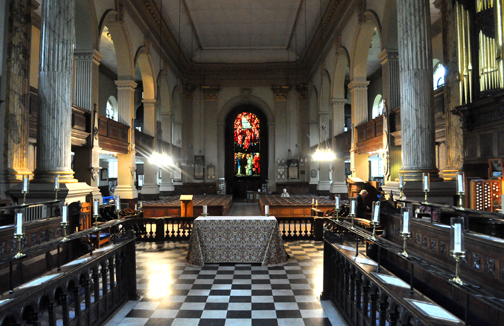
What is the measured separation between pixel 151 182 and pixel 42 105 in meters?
8.95

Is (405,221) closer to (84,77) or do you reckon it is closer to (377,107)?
(84,77)

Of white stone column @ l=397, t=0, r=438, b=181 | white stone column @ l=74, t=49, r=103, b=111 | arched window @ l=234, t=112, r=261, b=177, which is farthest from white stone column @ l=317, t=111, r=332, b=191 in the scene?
white stone column @ l=74, t=49, r=103, b=111

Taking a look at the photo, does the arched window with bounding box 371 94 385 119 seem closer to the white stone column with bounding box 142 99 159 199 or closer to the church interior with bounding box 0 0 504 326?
the church interior with bounding box 0 0 504 326

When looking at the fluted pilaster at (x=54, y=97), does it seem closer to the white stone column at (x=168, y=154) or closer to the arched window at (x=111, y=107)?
the white stone column at (x=168, y=154)

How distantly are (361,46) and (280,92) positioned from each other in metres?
9.40

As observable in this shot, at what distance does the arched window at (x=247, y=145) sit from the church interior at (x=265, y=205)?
721 centimetres

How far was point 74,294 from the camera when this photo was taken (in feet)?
10.5

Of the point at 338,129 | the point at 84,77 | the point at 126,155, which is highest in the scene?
the point at 84,77

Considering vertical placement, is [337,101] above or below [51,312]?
above

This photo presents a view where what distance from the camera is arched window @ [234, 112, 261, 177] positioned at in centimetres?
2348

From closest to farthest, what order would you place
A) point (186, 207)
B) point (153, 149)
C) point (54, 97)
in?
point (54, 97) < point (186, 207) < point (153, 149)

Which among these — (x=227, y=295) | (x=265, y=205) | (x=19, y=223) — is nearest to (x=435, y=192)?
(x=265, y=205)

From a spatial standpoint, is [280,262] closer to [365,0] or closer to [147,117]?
[365,0]

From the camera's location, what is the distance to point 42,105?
22.7 feet
